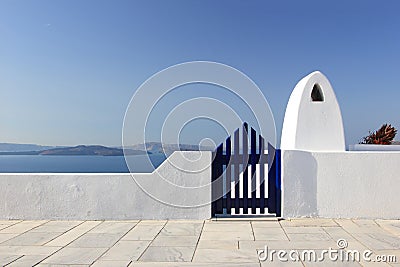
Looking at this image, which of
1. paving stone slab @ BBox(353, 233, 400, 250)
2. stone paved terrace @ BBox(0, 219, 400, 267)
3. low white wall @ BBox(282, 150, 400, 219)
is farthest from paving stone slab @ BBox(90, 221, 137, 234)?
paving stone slab @ BBox(353, 233, 400, 250)

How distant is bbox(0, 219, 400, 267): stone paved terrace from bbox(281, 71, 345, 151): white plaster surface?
10.7 feet

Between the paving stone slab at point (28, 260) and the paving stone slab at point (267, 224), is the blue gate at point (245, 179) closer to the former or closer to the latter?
the paving stone slab at point (267, 224)

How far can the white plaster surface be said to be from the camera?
8.91 meters

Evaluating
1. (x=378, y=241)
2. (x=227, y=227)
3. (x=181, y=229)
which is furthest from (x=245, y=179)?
(x=378, y=241)

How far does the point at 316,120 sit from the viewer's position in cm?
900

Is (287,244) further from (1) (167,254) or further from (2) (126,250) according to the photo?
(2) (126,250)

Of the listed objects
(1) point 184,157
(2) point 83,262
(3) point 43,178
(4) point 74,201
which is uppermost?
(1) point 184,157

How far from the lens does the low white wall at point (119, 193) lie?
19.9 ft

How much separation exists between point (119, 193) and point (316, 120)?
18.3 ft

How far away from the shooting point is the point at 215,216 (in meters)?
6.18

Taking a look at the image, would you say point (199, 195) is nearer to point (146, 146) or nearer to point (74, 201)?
point (146, 146)

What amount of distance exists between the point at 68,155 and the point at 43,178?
2955mm

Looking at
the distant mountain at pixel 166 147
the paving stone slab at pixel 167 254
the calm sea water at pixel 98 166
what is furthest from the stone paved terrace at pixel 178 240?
the distant mountain at pixel 166 147

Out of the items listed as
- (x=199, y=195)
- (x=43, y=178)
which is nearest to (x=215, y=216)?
(x=199, y=195)
